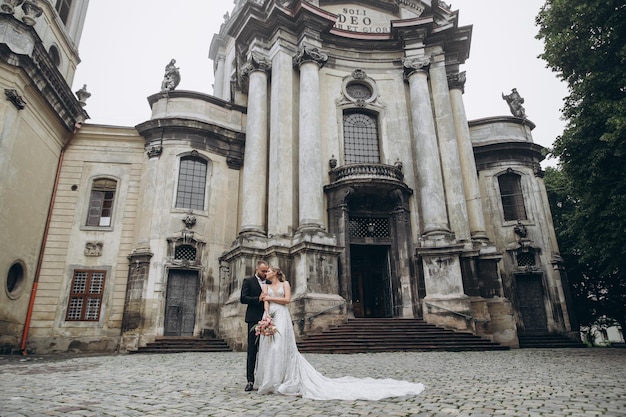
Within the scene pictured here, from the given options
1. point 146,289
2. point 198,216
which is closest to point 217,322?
point 146,289

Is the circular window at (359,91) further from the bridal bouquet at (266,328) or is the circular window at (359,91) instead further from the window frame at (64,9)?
the bridal bouquet at (266,328)

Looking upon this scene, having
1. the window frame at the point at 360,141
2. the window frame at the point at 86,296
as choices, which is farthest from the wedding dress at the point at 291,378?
the window frame at the point at 360,141

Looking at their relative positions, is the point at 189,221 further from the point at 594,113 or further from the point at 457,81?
the point at 457,81

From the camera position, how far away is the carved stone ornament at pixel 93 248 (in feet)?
58.6

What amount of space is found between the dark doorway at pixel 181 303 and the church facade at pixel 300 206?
0.19 ft

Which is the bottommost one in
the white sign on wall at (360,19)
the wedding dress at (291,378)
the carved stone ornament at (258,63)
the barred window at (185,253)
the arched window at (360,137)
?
the wedding dress at (291,378)

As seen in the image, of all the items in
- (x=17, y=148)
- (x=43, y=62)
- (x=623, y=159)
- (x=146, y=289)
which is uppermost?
(x=43, y=62)

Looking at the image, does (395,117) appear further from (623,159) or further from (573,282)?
(573,282)

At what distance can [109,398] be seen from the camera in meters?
5.33

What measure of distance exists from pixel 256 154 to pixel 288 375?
13.6 meters

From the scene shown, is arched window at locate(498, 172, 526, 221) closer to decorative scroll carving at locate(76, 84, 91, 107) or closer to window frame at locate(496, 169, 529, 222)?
window frame at locate(496, 169, 529, 222)

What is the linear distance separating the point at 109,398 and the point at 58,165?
16637mm

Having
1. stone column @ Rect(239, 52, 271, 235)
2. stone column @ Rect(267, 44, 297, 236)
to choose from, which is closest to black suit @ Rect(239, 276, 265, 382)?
stone column @ Rect(267, 44, 297, 236)

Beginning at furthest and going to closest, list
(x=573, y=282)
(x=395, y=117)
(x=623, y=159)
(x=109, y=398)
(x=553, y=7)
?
(x=573, y=282)
(x=395, y=117)
(x=553, y=7)
(x=623, y=159)
(x=109, y=398)
